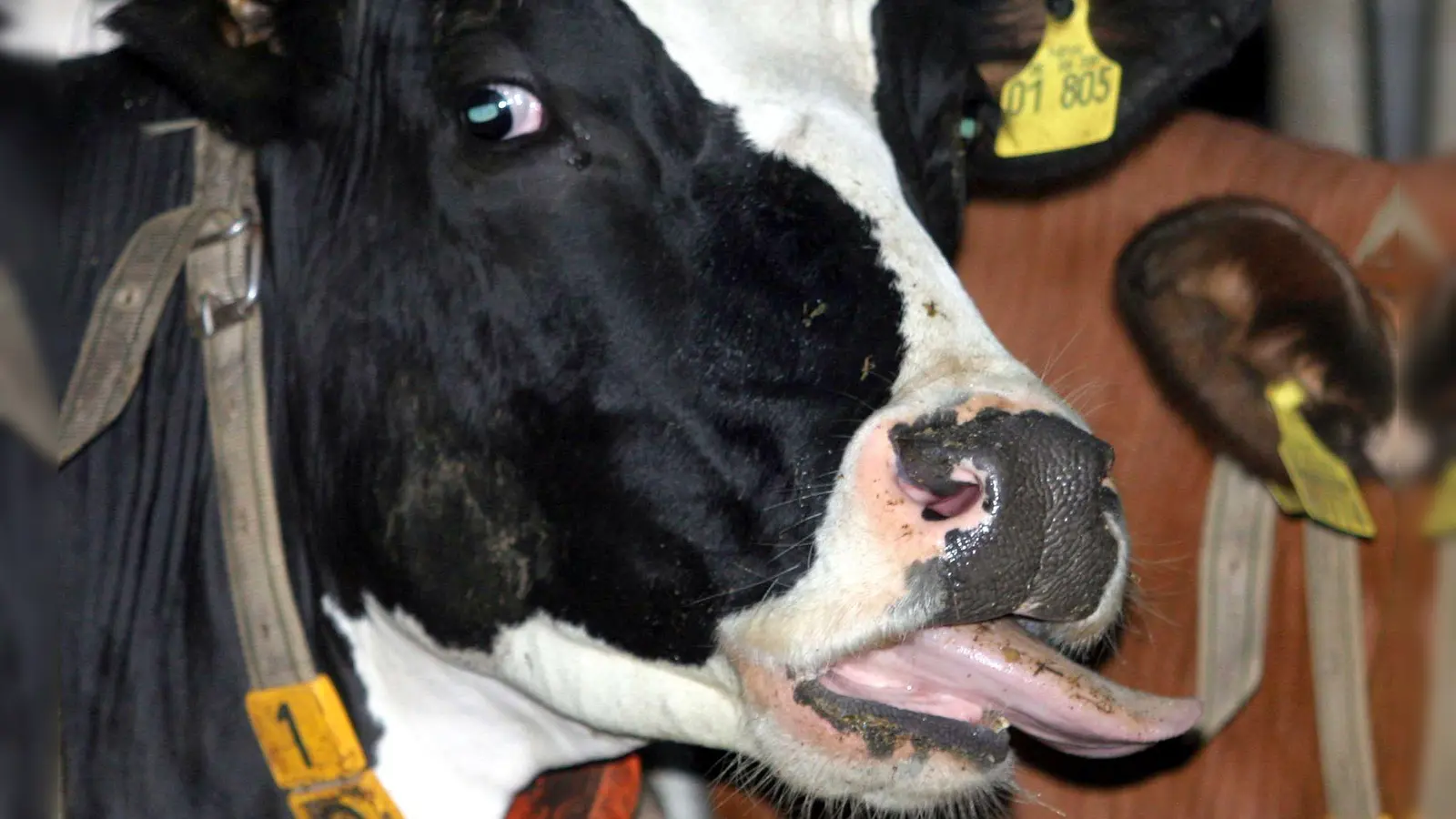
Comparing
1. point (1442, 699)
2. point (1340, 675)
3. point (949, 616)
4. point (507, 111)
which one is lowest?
point (1340, 675)

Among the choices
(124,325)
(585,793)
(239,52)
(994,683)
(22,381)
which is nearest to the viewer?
(22,381)

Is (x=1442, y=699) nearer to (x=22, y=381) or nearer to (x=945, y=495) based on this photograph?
(x=22, y=381)

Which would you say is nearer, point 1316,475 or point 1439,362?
point 1439,362

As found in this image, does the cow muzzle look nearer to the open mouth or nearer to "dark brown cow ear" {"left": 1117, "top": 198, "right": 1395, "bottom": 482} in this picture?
the open mouth

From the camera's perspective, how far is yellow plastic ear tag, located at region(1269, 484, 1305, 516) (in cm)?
217

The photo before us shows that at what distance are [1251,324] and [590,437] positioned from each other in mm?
1219

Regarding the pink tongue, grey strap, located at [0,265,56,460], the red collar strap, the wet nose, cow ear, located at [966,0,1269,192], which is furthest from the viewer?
cow ear, located at [966,0,1269,192]

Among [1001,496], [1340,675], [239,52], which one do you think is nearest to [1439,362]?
[1001,496]

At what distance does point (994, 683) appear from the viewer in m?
1.39

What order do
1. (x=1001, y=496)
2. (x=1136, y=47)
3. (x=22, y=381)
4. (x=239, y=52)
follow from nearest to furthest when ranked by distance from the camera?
(x=22, y=381)
(x=1001, y=496)
(x=239, y=52)
(x=1136, y=47)

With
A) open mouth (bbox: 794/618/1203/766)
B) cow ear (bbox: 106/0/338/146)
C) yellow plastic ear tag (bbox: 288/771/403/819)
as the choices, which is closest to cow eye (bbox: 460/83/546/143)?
cow ear (bbox: 106/0/338/146)

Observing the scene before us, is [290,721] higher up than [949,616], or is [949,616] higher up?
[949,616]

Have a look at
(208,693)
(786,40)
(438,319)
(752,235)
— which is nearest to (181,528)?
(208,693)

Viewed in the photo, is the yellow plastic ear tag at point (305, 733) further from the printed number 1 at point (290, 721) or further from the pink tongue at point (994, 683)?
the pink tongue at point (994, 683)
